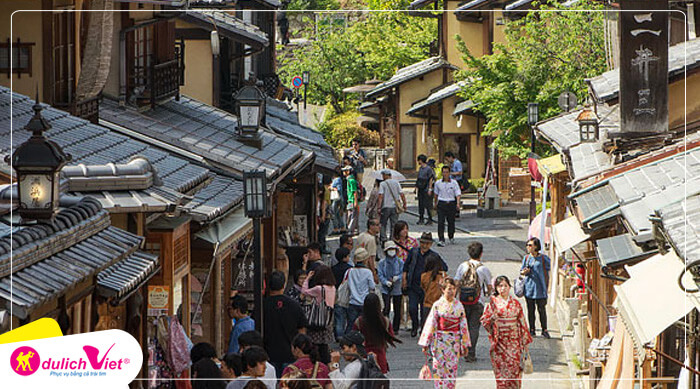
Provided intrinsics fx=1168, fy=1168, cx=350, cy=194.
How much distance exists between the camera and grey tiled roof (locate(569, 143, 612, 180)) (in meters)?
14.5

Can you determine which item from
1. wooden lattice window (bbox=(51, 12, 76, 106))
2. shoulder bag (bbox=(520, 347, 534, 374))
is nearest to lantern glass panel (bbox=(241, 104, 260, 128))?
wooden lattice window (bbox=(51, 12, 76, 106))

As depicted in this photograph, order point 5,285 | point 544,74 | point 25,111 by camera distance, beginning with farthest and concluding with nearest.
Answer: point 544,74
point 25,111
point 5,285

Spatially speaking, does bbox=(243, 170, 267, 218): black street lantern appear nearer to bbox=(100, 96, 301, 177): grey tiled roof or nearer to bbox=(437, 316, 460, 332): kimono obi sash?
bbox=(100, 96, 301, 177): grey tiled roof

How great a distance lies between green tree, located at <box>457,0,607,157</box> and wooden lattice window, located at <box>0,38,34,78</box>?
15.4 meters

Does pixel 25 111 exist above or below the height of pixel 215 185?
above

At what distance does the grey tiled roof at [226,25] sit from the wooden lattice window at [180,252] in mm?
8174

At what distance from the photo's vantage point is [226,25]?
901 inches

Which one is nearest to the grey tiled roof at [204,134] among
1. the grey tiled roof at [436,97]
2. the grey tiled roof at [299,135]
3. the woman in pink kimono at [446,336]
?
the grey tiled roof at [299,135]

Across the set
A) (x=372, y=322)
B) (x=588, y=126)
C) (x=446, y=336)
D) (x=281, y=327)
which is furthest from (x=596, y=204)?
(x=588, y=126)

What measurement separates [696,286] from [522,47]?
→ 2348cm

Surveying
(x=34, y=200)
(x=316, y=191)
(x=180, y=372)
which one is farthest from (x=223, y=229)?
Answer: (x=316, y=191)

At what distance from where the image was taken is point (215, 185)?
1583cm

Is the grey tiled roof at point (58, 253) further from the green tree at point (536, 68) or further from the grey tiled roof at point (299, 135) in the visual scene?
the green tree at point (536, 68)

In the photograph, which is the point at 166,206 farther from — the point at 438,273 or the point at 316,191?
the point at 316,191
